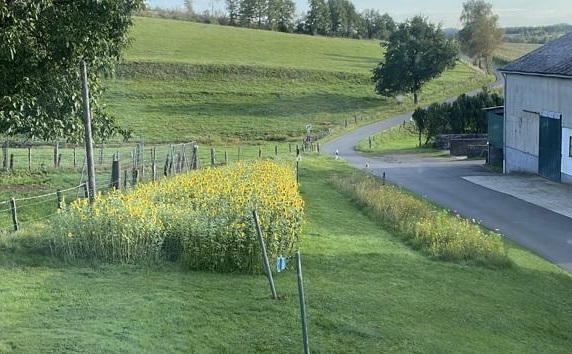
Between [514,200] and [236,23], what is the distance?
327 ft

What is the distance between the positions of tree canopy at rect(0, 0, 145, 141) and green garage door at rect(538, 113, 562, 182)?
19654 mm

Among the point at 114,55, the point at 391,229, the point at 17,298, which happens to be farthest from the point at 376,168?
the point at 17,298

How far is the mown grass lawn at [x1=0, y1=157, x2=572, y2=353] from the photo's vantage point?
812cm

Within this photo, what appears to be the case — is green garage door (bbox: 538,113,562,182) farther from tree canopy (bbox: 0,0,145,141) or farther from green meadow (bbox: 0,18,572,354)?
tree canopy (bbox: 0,0,145,141)

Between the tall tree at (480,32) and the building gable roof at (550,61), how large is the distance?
57.4 m

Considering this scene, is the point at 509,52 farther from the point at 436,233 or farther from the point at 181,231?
the point at 181,231

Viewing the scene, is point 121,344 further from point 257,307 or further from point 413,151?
point 413,151

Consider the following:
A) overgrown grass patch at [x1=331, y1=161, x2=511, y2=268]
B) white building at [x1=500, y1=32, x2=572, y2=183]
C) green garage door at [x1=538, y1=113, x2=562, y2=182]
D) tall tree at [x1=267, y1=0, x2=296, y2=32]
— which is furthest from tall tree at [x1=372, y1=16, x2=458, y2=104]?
overgrown grass patch at [x1=331, y1=161, x2=511, y2=268]

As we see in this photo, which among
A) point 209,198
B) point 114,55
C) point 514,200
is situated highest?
point 114,55

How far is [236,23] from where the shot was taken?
11931cm

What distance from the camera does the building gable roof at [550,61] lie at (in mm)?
28469

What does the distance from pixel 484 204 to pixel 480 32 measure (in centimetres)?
6930

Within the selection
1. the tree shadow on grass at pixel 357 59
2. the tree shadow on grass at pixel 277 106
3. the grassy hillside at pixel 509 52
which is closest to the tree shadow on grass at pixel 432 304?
the tree shadow on grass at pixel 277 106

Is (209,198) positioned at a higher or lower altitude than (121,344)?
higher
